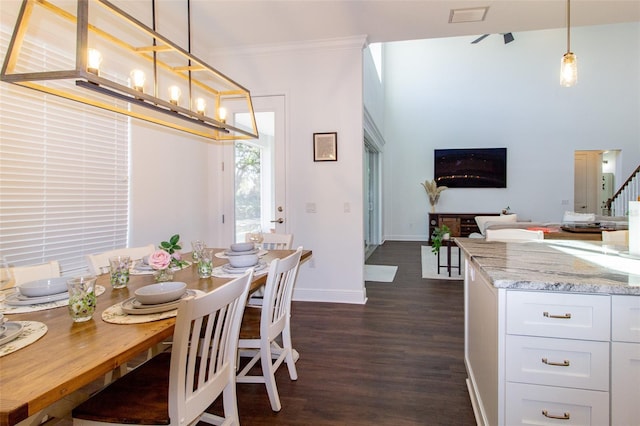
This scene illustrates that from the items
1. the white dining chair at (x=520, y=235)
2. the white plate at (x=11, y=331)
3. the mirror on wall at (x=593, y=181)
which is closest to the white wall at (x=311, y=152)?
the white dining chair at (x=520, y=235)

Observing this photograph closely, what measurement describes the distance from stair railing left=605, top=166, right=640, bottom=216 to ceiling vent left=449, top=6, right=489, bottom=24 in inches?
224

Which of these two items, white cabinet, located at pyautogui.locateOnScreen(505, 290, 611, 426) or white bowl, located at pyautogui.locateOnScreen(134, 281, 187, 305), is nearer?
white cabinet, located at pyautogui.locateOnScreen(505, 290, 611, 426)

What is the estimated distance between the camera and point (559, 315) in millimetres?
1322

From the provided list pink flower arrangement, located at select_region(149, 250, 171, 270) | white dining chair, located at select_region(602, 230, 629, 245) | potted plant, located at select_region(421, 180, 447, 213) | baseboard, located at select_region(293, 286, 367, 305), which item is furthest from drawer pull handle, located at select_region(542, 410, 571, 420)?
potted plant, located at select_region(421, 180, 447, 213)

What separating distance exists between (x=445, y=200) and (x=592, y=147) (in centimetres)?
341

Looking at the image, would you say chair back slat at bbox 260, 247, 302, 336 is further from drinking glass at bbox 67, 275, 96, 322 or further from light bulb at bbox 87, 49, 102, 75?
light bulb at bbox 87, 49, 102, 75

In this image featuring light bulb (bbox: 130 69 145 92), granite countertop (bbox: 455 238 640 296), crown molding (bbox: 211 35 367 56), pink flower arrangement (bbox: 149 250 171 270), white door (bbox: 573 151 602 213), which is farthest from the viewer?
white door (bbox: 573 151 602 213)

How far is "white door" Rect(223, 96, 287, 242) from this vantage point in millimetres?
4168

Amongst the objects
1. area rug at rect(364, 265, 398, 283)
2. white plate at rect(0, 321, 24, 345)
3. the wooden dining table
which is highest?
white plate at rect(0, 321, 24, 345)

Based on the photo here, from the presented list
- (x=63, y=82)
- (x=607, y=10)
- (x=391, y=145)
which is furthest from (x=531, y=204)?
(x=63, y=82)

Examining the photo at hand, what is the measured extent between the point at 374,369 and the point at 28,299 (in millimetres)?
1993

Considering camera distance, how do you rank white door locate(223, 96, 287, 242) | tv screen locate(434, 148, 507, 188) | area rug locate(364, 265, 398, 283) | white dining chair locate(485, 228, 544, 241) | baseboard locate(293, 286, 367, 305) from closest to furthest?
white dining chair locate(485, 228, 544, 241)
baseboard locate(293, 286, 367, 305)
white door locate(223, 96, 287, 242)
area rug locate(364, 265, 398, 283)
tv screen locate(434, 148, 507, 188)

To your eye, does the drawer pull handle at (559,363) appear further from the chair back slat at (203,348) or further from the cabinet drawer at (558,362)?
the chair back slat at (203,348)

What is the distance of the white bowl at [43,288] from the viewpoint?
1497 millimetres
